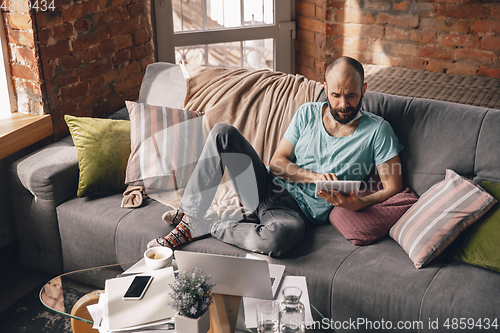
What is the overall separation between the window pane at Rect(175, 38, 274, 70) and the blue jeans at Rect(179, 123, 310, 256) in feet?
5.55

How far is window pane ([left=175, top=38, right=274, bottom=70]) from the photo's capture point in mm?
3545

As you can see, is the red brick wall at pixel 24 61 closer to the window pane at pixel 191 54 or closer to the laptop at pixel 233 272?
the window pane at pixel 191 54

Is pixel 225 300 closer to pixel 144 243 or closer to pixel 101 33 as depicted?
pixel 144 243

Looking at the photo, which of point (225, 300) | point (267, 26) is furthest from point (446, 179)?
point (267, 26)

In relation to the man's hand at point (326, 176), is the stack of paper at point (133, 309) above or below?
below

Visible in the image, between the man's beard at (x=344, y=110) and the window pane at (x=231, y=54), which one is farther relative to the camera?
the window pane at (x=231, y=54)

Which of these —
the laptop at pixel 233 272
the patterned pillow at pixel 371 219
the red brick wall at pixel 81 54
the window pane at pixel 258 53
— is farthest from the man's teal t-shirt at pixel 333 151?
the window pane at pixel 258 53

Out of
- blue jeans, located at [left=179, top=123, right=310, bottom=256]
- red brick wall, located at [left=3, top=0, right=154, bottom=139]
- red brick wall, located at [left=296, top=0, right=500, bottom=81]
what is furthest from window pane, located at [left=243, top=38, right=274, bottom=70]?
blue jeans, located at [left=179, top=123, right=310, bottom=256]

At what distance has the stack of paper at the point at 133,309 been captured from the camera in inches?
51.6

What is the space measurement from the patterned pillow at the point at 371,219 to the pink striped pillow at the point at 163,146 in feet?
2.43

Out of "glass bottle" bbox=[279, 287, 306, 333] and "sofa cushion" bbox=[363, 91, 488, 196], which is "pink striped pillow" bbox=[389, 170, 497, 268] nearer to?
"sofa cushion" bbox=[363, 91, 488, 196]

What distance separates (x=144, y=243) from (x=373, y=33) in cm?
245

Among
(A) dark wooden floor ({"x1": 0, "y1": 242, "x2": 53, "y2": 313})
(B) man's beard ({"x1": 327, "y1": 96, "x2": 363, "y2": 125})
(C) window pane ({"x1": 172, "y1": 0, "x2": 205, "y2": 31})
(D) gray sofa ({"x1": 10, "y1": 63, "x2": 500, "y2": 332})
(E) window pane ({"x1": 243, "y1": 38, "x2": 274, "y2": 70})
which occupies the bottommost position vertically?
(A) dark wooden floor ({"x1": 0, "y1": 242, "x2": 53, "y2": 313})

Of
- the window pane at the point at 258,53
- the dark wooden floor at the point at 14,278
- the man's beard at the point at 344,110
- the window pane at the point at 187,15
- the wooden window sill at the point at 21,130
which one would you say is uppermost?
the window pane at the point at 187,15
